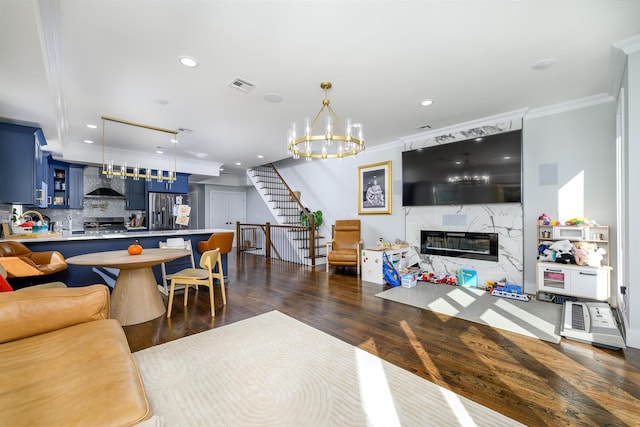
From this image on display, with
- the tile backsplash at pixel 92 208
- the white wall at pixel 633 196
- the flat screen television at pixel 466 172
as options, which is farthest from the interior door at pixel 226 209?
the white wall at pixel 633 196

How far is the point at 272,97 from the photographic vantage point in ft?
11.0

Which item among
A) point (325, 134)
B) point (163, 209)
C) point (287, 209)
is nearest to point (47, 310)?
point (325, 134)

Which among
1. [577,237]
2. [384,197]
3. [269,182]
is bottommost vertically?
[577,237]

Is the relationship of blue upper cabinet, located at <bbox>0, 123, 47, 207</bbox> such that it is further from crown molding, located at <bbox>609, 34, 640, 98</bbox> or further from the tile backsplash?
crown molding, located at <bbox>609, 34, 640, 98</bbox>

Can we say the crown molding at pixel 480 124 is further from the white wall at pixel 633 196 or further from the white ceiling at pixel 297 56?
the white wall at pixel 633 196

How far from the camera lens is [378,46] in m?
2.37

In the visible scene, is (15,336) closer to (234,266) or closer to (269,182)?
(234,266)

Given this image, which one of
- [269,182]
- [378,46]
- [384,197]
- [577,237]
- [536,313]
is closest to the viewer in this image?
[378,46]

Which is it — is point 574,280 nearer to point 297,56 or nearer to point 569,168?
point 569,168

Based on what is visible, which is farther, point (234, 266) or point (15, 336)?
point (234, 266)

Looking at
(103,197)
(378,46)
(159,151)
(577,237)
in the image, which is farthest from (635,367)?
(103,197)

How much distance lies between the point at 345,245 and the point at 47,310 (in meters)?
4.83

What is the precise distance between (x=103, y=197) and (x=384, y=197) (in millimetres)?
6915

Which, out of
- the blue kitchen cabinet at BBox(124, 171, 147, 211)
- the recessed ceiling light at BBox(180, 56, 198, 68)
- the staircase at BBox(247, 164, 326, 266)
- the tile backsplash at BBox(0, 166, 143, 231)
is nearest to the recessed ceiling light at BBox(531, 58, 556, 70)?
the recessed ceiling light at BBox(180, 56, 198, 68)
